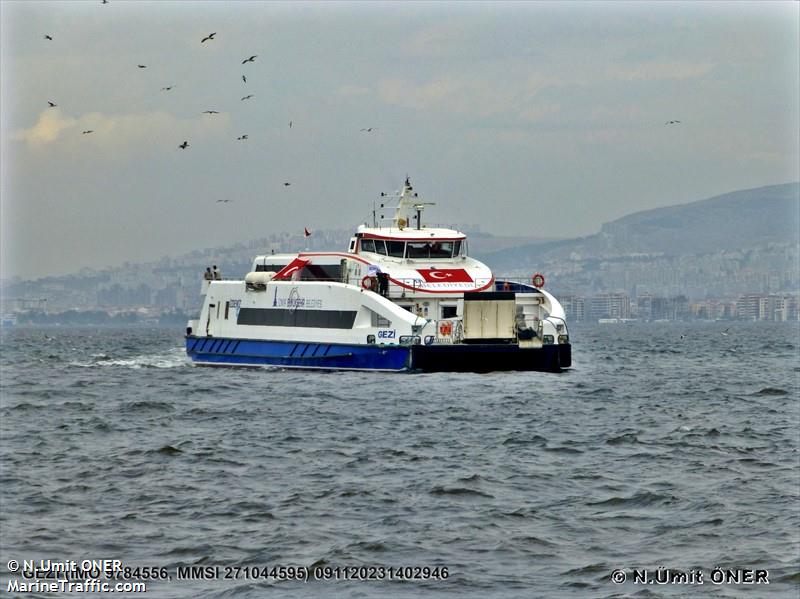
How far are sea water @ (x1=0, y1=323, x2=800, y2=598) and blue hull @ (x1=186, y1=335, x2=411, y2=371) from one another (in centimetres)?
370

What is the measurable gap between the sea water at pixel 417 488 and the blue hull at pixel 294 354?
12.1 feet

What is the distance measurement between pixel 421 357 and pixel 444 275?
4.99m

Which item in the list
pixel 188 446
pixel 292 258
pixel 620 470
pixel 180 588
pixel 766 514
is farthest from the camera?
pixel 292 258

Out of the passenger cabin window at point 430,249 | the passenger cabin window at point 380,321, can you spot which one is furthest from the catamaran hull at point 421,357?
the passenger cabin window at point 430,249

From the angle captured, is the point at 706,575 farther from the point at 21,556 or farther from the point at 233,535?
the point at 21,556

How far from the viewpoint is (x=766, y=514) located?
19.4 meters

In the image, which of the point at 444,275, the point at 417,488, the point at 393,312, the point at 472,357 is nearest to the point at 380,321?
the point at 393,312

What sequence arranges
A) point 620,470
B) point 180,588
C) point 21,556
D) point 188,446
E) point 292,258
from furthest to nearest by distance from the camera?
point 292,258, point 188,446, point 620,470, point 21,556, point 180,588

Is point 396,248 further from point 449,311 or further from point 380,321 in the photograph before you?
point 380,321


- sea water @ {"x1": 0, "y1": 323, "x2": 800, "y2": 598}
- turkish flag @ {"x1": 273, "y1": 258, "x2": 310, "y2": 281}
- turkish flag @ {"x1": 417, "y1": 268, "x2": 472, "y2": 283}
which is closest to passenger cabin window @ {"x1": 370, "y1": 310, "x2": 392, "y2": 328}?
turkish flag @ {"x1": 417, "y1": 268, "x2": 472, "y2": 283}

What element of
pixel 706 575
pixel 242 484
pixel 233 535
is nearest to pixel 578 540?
pixel 706 575

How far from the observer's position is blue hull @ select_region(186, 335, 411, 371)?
43938 millimetres

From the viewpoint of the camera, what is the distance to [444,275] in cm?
4706

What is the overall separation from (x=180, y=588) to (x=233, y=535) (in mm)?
2392
